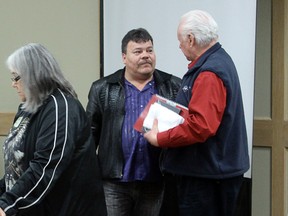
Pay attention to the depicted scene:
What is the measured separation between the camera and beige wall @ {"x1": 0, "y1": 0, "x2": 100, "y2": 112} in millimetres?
3115

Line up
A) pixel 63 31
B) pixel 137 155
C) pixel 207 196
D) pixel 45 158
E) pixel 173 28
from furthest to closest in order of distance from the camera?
pixel 63 31
pixel 173 28
pixel 137 155
pixel 207 196
pixel 45 158

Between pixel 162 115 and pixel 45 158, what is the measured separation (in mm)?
571

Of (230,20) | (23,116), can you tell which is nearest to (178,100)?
(23,116)

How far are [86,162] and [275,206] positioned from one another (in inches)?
58.7

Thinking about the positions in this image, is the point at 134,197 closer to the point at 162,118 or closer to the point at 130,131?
the point at 130,131

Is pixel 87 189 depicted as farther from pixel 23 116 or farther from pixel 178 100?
pixel 178 100

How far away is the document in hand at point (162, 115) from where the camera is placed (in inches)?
77.2

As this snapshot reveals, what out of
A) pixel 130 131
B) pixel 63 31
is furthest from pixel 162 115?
pixel 63 31

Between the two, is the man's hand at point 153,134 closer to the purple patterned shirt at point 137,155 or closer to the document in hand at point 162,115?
the document in hand at point 162,115

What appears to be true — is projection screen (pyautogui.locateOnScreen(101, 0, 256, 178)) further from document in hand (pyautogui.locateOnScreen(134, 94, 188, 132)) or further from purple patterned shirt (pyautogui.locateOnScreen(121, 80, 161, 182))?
document in hand (pyautogui.locateOnScreen(134, 94, 188, 132))

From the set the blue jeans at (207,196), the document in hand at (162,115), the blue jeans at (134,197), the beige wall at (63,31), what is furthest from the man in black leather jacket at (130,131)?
the beige wall at (63,31)

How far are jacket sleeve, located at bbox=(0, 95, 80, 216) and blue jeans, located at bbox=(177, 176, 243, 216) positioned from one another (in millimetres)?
563

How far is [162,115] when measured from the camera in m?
2.01

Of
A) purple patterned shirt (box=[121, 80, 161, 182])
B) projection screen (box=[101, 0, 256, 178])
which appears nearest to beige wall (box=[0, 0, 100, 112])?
projection screen (box=[101, 0, 256, 178])
